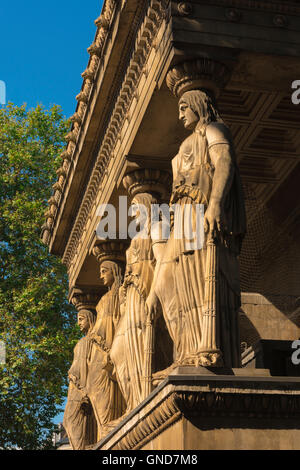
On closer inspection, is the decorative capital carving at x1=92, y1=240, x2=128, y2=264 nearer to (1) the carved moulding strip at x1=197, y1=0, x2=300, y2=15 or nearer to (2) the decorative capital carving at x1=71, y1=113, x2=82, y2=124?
(2) the decorative capital carving at x1=71, y1=113, x2=82, y2=124

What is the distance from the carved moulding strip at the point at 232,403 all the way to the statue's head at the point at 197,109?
3024 millimetres

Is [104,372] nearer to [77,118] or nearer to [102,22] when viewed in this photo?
[77,118]

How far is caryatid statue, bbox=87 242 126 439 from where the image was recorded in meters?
12.9

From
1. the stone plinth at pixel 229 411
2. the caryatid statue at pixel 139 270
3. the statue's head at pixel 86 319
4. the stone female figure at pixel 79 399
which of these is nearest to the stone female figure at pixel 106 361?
the stone female figure at pixel 79 399

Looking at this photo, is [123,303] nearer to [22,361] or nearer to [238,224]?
[238,224]

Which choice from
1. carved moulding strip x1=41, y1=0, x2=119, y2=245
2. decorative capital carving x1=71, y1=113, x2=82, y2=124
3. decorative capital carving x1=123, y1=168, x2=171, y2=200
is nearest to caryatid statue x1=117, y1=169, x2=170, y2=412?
decorative capital carving x1=123, y1=168, x2=171, y2=200

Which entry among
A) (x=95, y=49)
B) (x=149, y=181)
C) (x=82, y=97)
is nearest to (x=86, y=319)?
(x=82, y=97)

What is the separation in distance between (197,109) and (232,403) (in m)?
3.34

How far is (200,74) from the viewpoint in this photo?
28.1 feet

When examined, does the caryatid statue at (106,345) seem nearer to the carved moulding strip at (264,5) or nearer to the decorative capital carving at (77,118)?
the decorative capital carving at (77,118)

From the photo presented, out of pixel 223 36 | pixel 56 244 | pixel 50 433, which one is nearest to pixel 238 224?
pixel 223 36

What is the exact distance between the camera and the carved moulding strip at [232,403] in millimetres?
6488

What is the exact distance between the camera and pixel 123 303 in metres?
11.6
